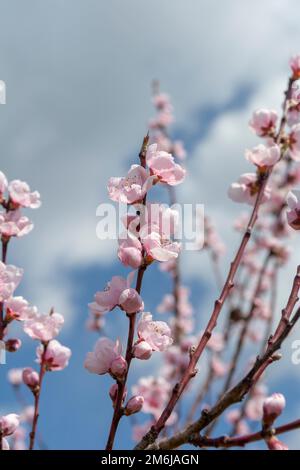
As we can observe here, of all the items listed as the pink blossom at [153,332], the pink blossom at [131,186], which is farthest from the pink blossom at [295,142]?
the pink blossom at [153,332]

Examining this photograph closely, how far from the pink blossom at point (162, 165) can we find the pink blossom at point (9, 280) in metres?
0.58

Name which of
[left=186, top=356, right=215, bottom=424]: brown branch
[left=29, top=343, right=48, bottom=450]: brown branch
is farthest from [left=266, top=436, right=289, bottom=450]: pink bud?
[left=186, top=356, right=215, bottom=424]: brown branch

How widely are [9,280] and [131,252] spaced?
0.54 meters

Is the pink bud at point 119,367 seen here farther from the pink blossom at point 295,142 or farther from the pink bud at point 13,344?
the pink blossom at point 295,142

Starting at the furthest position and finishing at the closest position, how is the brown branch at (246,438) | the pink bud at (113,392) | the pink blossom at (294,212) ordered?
the pink blossom at (294,212) < the pink bud at (113,392) < the brown branch at (246,438)

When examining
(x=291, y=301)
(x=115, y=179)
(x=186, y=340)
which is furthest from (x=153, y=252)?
(x=186, y=340)

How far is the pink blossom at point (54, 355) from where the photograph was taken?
1938 mm

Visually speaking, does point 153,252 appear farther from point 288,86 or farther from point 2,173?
point 288,86

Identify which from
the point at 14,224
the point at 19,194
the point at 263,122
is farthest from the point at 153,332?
the point at 263,122

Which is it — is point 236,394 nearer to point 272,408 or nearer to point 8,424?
point 272,408

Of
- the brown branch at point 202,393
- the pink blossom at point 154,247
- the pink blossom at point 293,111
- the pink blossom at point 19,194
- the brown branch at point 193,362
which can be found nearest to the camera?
the brown branch at point 193,362

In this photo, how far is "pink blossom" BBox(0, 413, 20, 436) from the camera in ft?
5.04

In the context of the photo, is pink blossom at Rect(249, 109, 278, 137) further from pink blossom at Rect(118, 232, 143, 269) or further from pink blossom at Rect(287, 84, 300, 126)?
pink blossom at Rect(118, 232, 143, 269)

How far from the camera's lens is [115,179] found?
4.82 feet
